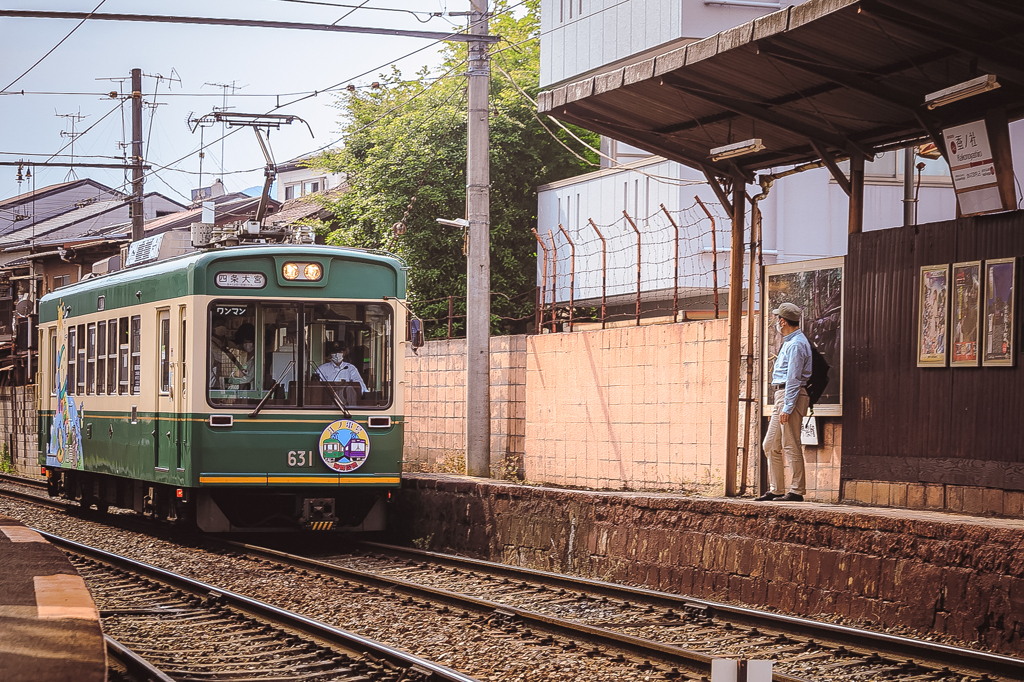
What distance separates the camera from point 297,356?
43.8ft

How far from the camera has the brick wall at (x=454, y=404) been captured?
17531mm

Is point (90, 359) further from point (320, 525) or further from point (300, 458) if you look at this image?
point (320, 525)

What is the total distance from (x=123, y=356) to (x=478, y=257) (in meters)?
4.52

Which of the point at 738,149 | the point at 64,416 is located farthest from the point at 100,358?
the point at 738,149

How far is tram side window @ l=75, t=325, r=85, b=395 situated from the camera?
17281mm

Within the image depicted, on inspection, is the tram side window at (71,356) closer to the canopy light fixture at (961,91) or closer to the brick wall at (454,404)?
the brick wall at (454,404)

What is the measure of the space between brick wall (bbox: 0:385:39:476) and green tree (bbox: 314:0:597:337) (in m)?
A: 8.95

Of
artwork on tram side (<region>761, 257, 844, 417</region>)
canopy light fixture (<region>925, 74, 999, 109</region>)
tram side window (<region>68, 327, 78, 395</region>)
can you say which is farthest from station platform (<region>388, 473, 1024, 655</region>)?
tram side window (<region>68, 327, 78, 395</region>)

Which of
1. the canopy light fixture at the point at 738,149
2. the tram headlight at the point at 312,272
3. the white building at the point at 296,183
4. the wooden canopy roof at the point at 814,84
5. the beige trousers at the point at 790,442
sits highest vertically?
the white building at the point at 296,183

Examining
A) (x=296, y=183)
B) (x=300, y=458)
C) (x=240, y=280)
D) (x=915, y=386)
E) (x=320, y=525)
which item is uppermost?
(x=296, y=183)

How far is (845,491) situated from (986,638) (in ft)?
8.70

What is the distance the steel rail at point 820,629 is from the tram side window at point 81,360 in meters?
7.68

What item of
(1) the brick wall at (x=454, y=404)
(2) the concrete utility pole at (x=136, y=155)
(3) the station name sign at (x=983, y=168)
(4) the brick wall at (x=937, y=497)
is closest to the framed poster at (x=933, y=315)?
(3) the station name sign at (x=983, y=168)

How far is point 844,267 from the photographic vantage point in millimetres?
10883
